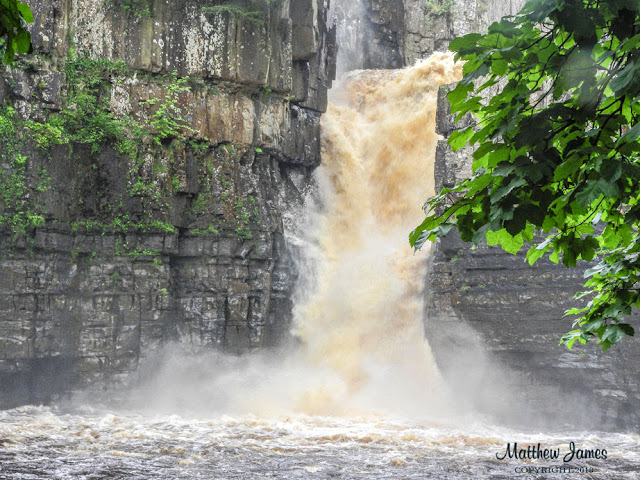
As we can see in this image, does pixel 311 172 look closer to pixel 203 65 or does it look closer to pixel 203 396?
pixel 203 65

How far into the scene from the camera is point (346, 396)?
23547 mm

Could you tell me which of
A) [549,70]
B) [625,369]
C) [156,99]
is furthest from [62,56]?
[549,70]

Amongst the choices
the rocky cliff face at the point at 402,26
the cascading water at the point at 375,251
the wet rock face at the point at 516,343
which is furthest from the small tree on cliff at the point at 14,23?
the rocky cliff face at the point at 402,26

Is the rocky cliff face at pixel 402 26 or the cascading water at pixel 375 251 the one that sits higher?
the rocky cliff face at pixel 402 26

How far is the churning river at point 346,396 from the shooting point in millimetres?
15172

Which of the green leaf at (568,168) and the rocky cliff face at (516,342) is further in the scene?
the rocky cliff face at (516,342)

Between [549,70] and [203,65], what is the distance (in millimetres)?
19921

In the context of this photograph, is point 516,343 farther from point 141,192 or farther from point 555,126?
point 555,126

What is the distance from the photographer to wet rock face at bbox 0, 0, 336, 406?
20.9 metres

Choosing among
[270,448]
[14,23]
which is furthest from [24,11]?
[270,448]

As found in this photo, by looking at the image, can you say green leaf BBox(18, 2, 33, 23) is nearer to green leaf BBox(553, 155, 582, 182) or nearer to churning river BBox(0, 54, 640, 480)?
green leaf BBox(553, 155, 582, 182)

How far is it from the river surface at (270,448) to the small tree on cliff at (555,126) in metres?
10.7

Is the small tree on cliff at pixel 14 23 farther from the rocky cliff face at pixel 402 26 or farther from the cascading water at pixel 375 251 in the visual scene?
the rocky cliff face at pixel 402 26

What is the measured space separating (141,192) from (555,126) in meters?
19.1
